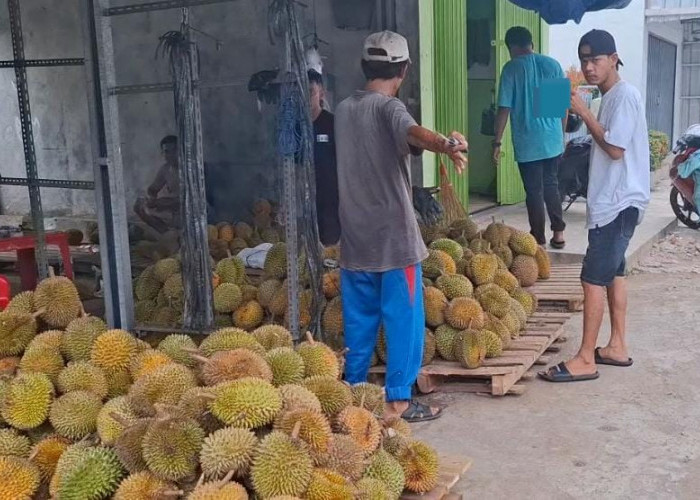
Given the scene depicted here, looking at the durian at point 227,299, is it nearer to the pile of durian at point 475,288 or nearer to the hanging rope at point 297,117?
the hanging rope at point 297,117

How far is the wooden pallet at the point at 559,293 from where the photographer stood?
505cm

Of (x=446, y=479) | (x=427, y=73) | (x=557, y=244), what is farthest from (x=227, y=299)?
(x=427, y=73)

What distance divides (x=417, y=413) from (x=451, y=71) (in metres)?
5.03

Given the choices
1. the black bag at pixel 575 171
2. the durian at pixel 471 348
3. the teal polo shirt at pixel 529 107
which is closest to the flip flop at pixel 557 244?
the teal polo shirt at pixel 529 107

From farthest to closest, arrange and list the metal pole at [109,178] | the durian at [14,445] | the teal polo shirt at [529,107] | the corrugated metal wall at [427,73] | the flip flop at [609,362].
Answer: the corrugated metal wall at [427,73] < the teal polo shirt at [529,107] < the flip flop at [609,362] < the metal pole at [109,178] < the durian at [14,445]

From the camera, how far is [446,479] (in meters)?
2.70

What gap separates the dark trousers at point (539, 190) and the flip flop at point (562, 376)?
2252mm

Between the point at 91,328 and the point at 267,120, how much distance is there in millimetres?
4662

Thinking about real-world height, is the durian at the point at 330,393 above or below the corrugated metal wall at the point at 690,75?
below

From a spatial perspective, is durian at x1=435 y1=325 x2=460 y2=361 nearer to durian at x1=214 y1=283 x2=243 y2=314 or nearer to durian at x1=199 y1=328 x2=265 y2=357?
durian at x1=214 y1=283 x2=243 y2=314

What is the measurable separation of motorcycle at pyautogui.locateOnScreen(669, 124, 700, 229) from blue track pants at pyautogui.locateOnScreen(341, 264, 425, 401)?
18.5 feet

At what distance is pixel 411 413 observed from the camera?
363 centimetres

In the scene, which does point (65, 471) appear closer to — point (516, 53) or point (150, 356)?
point (150, 356)

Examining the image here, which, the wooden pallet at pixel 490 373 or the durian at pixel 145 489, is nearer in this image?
the durian at pixel 145 489
